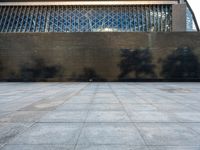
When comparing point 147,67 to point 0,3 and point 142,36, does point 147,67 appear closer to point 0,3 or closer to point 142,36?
point 142,36

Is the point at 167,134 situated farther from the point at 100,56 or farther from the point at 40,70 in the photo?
the point at 40,70

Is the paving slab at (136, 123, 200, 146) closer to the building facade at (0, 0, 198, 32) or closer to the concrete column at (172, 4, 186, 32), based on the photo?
the building facade at (0, 0, 198, 32)

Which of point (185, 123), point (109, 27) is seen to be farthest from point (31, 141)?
point (109, 27)

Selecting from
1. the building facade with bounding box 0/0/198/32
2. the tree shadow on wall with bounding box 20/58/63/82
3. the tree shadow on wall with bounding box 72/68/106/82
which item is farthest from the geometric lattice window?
the tree shadow on wall with bounding box 72/68/106/82

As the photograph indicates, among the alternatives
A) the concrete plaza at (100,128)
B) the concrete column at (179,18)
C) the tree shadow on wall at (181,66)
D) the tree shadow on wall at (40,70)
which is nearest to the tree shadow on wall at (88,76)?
the tree shadow on wall at (40,70)

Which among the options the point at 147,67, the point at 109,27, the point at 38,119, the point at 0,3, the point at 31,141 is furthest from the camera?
the point at 0,3

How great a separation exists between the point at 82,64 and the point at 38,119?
56.5ft

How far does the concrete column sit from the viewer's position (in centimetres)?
3025

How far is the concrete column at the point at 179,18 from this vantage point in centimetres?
3025

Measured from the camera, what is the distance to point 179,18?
3036 cm

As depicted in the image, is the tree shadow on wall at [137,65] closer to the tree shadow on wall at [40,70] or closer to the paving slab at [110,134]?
the tree shadow on wall at [40,70]

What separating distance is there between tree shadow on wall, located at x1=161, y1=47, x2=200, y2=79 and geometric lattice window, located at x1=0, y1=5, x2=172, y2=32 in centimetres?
712

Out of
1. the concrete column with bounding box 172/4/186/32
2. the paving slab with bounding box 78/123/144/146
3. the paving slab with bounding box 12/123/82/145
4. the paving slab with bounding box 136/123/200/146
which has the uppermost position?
the concrete column with bounding box 172/4/186/32

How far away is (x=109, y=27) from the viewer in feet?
97.0
